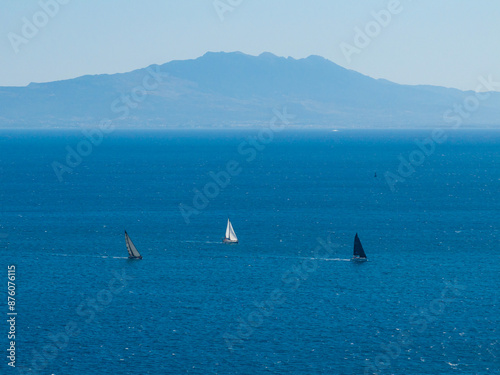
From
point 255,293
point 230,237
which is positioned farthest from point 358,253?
point 255,293

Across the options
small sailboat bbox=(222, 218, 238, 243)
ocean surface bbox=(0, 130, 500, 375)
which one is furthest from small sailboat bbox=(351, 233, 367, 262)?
small sailboat bbox=(222, 218, 238, 243)

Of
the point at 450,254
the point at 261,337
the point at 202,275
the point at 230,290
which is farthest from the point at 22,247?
the point at 450,254

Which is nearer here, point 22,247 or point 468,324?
point 468,324

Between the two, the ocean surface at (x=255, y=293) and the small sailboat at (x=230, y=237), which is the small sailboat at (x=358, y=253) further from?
the small sailboat at (x=230, y=237)

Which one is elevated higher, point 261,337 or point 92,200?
point 92,200

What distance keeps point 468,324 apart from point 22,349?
50.2m

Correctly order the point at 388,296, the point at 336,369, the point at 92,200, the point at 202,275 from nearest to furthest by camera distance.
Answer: the point at 336,369, the point at 388,296, the point at 202,275, the point at 92,200

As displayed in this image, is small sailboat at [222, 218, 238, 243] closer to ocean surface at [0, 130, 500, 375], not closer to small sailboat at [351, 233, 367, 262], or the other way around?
ocean surface at [0, 130, 500, 375]

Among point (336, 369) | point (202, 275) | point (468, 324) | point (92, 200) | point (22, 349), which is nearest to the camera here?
point (336, 369)

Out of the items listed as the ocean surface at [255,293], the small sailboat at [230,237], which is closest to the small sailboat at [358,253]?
the ocean surface at [255,293]

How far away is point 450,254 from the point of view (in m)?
125

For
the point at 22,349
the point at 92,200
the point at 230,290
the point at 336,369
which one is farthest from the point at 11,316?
the point at 92,200

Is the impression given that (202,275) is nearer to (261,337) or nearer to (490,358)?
(261,337)

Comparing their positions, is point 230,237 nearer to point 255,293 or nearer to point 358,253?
point 358,253
